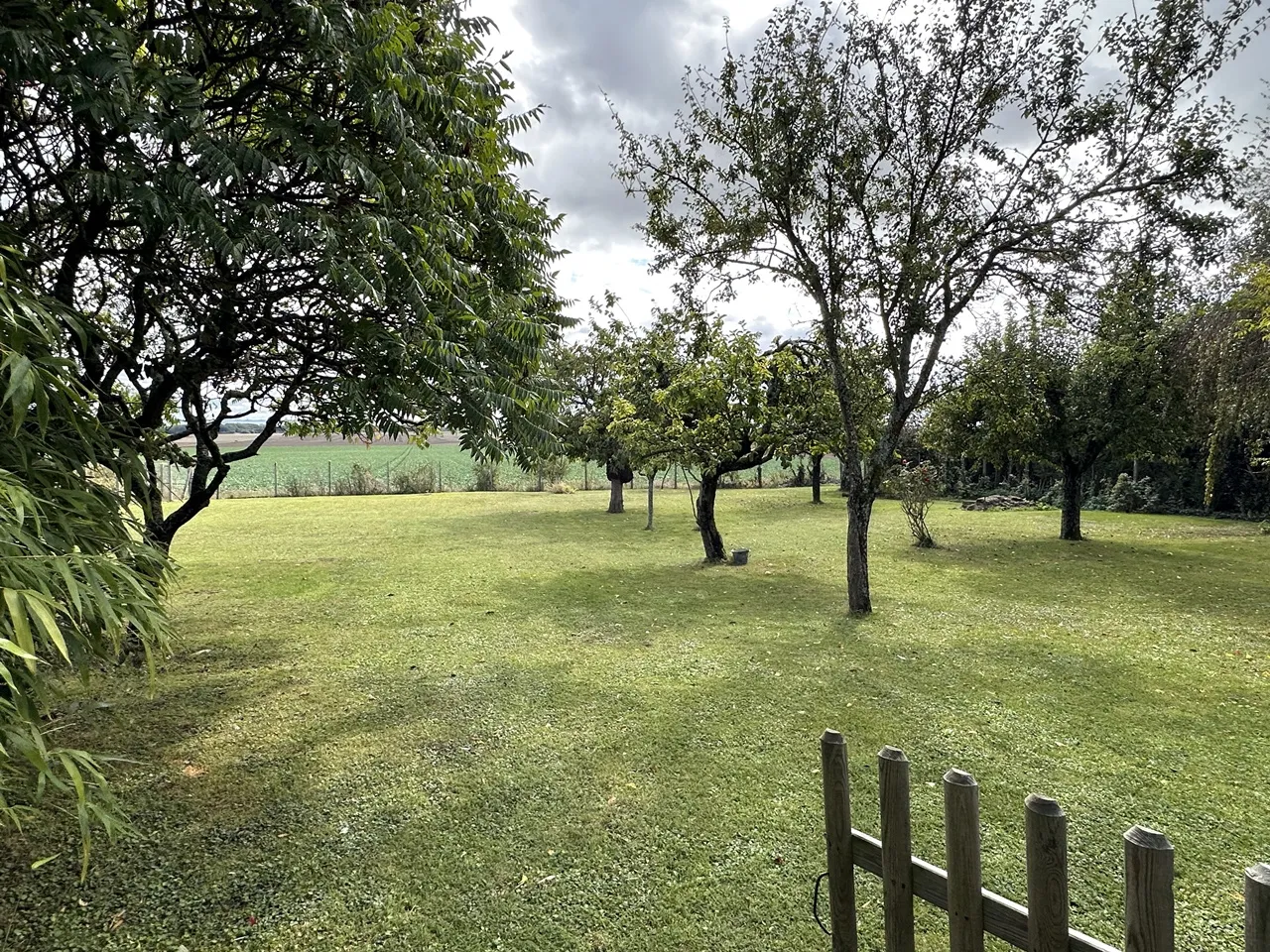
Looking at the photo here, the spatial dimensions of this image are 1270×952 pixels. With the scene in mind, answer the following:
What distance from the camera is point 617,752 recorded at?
14.9 feet

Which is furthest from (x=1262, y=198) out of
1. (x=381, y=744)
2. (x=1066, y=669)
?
(x=381, y=744)

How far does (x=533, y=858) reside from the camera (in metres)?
3.33

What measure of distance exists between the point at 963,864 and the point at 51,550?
3051 millimetres

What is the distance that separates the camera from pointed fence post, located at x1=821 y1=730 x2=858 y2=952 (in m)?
2.14

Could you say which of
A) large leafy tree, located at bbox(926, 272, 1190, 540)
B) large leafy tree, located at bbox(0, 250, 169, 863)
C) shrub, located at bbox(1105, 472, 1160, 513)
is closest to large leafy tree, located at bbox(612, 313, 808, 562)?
large leafy tree, located at bbox(926, 272, 1190, 540)

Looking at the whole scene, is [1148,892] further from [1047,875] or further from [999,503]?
[999,503]

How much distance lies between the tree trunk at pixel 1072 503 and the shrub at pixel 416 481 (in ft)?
79.1

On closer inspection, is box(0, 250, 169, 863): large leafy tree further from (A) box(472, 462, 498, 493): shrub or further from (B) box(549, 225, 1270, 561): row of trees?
(A) box(472, 462, 498, 493): shrub

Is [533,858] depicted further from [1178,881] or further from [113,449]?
[1178,881]

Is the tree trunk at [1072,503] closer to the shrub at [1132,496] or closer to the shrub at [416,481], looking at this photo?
the shrub at [1132,496]

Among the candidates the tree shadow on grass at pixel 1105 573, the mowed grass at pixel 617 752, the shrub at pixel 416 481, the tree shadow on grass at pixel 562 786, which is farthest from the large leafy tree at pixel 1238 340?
the shrub at pixel 416 481

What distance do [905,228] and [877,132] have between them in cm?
117

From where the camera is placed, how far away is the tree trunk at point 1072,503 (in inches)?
571

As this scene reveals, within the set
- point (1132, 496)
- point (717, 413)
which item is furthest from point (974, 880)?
point (1132, 496)
